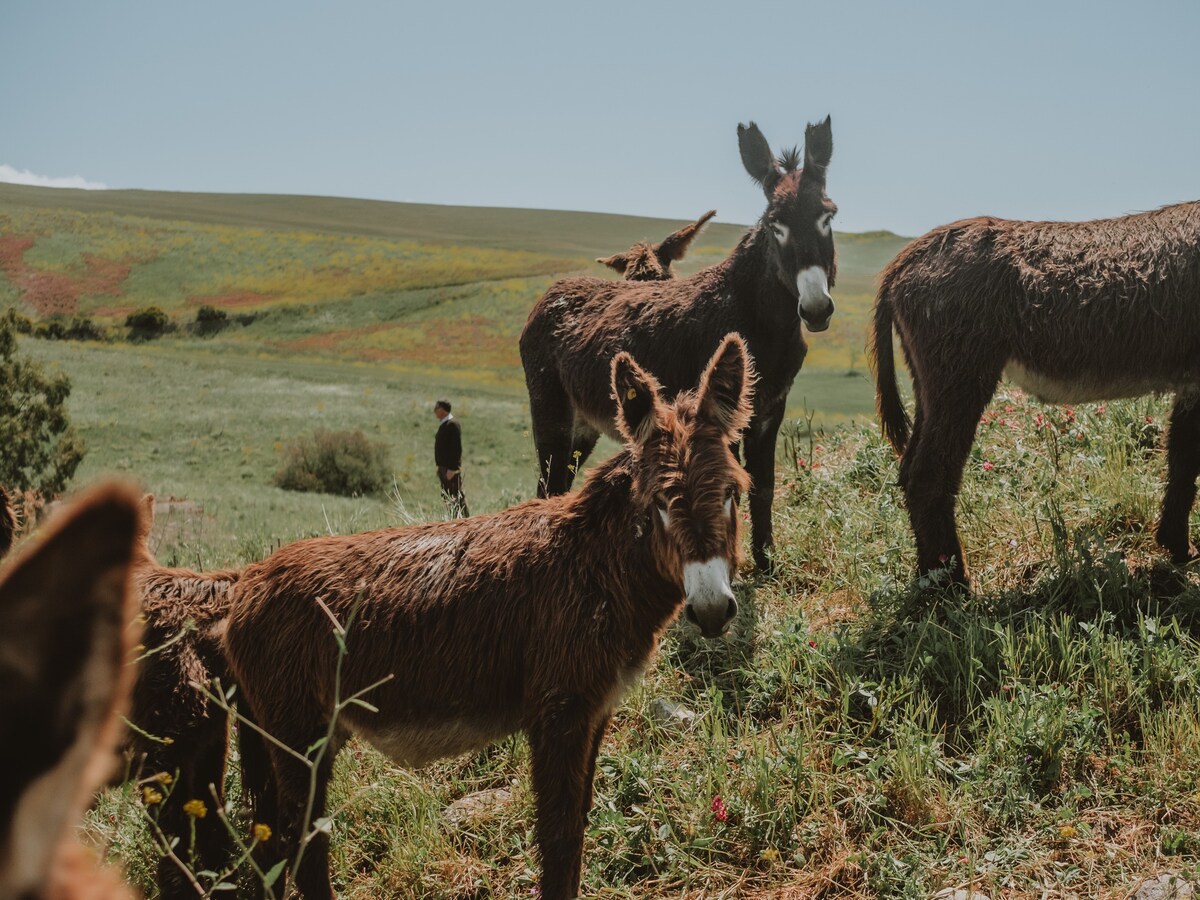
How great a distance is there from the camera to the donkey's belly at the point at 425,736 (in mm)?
3158

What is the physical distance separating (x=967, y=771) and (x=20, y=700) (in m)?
3.99

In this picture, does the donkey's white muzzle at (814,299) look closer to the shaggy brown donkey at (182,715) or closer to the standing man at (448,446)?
the shaggy brown donkey at (182,715)

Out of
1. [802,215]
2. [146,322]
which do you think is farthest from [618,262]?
[146,322]

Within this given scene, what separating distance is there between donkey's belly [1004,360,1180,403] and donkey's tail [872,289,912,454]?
76 centimetres

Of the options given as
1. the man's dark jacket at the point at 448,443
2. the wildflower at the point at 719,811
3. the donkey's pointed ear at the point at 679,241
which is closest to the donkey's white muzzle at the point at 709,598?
the wildflower at the point at 719,811

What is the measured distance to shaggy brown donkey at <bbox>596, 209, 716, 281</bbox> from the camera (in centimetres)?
825

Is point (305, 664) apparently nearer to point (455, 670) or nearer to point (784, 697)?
point (455, 670)

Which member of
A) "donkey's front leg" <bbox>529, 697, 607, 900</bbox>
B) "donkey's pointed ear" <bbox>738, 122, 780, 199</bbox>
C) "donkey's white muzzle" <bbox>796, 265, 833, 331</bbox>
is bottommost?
"donkey's front leg" <bbox>529, 697, 607, 900</bbox>

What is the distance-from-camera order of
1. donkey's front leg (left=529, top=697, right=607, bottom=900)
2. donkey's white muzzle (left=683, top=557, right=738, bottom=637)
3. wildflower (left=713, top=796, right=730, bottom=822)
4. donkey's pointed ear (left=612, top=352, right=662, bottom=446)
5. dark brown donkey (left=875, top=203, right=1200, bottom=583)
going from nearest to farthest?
donkey's white muzzle (left=683, top=557, right=738, bottom=637) → donkey's front leg (left=529, top=697, right=607, bottom=900) → donkey's pointed ear (left=612, top=352, right=662, bottom=446) → wildflower (left=713, top=796, right=730, bottom=822) → dark brown donkey (left=875, top=203, right=1200, bottom=583)

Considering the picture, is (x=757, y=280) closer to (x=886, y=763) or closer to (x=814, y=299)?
(x=814, y=299)

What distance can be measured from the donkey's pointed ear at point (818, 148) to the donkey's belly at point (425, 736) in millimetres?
4386

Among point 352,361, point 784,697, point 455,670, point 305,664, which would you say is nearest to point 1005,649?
point 784,697

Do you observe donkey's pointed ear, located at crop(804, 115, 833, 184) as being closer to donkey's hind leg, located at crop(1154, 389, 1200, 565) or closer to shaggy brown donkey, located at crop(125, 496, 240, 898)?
donkey's hind leg, located at crop(1154, 389, 1200, 565)

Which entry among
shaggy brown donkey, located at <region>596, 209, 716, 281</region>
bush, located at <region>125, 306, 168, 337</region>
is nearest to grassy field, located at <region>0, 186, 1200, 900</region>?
shaggy brown donkey, located at <region>596, 209, 716, 281</region>
